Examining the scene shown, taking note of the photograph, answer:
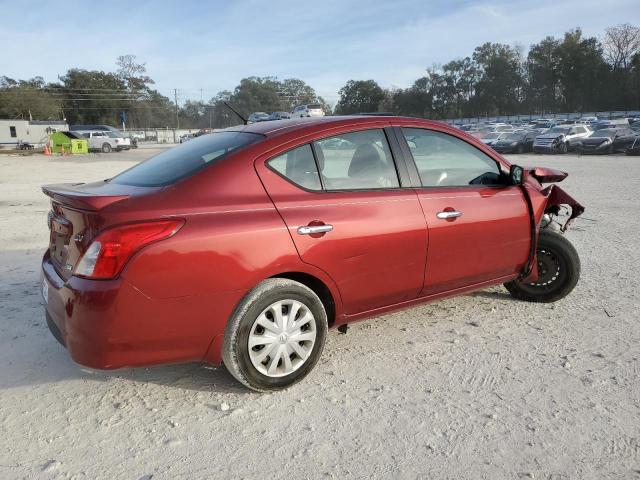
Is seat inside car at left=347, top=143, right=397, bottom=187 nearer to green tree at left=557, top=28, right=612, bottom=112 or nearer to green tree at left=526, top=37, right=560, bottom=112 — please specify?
green tree at left=557, top=28, right=612, bottom=112

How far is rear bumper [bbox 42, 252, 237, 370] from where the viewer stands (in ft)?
8.28

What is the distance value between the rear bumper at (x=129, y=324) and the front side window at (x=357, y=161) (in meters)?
1.05

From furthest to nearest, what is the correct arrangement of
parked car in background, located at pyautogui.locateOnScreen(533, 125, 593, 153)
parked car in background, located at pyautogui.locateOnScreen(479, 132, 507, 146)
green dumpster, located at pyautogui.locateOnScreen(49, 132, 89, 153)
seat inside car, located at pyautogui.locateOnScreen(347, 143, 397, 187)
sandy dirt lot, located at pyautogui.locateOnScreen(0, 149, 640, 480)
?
green dumpster, located at pyautogui.locateOnScreen(49, 132, 89, 153), parked car in background, located at pyautogui.locateOnScreen(479, 132, 507, 146), parked car in background, located at pyautogui.locateOnScreen(533, 125, 593, 153), seat inside car, located at pyautogui.locateOnScreen(347, 143, 397, 187), sandy dirt lot, located at pyautogui.locateOnScreen(0, 149, 640, 480)

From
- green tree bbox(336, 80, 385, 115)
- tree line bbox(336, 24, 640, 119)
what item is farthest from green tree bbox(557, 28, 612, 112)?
green tree bbox(336, 80, 385, 115)

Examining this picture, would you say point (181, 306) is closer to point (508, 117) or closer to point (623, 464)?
point (623, 464)

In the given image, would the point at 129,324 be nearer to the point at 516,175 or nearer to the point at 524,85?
the point at 516,175

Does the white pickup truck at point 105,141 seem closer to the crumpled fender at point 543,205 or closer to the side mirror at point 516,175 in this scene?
the crumpled fender at point 543,205

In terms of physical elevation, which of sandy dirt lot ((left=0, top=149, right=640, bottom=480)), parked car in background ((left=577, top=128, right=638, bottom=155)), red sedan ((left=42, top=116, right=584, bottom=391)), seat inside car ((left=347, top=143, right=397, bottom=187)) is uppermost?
parked car in background ((left=577, top=128, right=638, bottom=155))


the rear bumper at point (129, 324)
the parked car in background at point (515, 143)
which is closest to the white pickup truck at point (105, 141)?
the parked car in background at point (515, 143)

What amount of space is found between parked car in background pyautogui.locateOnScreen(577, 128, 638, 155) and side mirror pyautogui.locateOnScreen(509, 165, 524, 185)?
28389 mm

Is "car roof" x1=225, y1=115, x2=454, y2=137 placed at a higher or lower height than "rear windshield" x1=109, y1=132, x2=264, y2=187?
higher

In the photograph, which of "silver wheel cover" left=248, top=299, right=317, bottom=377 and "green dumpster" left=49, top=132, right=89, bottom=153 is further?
"green dumpster" left=49, top=132, right=89, bottom=153

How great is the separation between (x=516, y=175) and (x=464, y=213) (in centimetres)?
66

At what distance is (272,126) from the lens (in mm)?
3363
